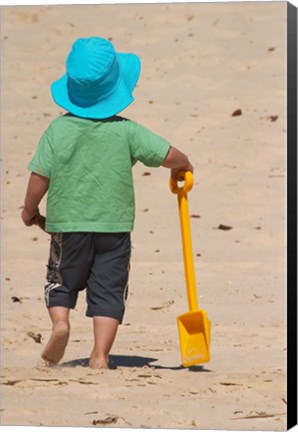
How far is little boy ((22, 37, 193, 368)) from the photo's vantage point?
162 inches

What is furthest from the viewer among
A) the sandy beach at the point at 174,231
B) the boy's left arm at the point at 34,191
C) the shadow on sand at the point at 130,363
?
the shadow on sand at the point at 130,363

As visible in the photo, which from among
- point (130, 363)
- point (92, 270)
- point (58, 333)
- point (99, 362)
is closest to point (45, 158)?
point (92, 270)

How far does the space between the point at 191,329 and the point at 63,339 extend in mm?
410

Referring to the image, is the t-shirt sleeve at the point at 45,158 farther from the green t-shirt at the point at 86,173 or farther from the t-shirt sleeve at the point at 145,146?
the t-shirt sleeve at the point at 145,146

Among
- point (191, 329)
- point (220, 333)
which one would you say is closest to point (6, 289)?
point (220, 333)

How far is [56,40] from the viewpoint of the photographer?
9.04 metres

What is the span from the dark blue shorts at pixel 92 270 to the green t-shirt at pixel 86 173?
48mm

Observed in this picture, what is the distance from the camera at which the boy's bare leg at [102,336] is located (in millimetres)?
4164

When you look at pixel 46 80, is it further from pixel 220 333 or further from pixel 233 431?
pixel 233 431

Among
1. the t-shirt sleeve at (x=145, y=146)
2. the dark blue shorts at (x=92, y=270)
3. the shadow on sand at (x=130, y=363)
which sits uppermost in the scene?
the t-shirt sleeve at (x=145, y=146)

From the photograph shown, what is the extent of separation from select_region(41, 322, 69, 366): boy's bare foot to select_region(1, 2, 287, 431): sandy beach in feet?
0.15

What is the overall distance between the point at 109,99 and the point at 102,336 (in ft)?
2.33

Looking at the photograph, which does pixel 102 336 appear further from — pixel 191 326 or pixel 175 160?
pixel 175 160

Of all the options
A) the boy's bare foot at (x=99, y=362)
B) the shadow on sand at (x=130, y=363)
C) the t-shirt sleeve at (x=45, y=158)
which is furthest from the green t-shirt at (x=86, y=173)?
the shadow on sand at (x=130, y=363)
